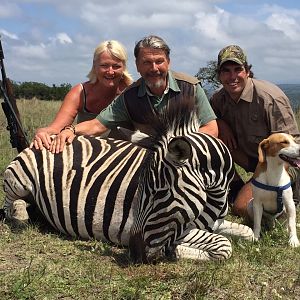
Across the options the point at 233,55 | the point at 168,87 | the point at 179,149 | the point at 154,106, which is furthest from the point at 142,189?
the point at 233,55

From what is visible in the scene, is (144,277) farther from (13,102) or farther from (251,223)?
(13,102)

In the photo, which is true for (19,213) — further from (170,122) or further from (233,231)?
(233,231)

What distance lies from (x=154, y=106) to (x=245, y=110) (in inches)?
45.3

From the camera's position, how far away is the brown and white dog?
4066 mm

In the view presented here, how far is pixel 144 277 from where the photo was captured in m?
3.05

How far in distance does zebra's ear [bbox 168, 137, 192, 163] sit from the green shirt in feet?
4.19

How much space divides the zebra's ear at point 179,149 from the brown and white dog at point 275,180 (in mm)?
1276

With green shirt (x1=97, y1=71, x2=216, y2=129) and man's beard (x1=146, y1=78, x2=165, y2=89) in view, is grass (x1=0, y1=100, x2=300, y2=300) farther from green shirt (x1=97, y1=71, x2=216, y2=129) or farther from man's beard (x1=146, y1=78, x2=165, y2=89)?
man's beard (x1=146, y1=78, x2=165, y2=89)

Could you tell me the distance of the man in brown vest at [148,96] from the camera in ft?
14.6

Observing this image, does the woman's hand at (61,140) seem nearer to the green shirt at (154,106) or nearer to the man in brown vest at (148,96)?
the man in brown vest at (148,96)

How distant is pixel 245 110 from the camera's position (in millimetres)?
5203

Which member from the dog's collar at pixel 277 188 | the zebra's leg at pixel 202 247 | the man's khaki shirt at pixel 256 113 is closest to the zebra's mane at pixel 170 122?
the zebra's leg at pixel 202 247

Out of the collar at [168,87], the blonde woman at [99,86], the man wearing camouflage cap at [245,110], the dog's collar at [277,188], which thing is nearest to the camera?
the dog's collar at [277,188]

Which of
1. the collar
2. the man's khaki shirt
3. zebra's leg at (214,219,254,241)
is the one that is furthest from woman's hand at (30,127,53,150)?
the man's khaki shirt
